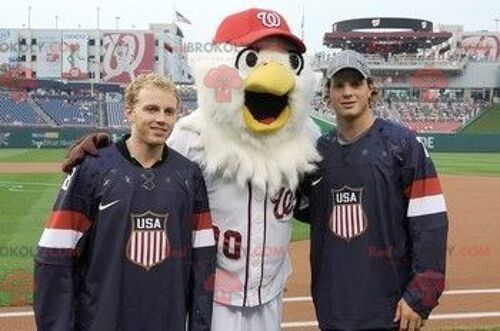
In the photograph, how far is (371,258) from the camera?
11.9 feet

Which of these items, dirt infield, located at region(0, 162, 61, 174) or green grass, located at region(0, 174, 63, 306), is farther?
dirt infield, located at region(0, 162, 61, 174)

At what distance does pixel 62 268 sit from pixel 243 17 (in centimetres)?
171

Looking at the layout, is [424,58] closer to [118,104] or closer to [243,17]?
[118,104]

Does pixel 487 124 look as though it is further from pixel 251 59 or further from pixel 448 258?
pixel 251 59

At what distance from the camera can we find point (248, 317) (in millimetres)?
3830

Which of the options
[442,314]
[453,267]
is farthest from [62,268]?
[453,267]

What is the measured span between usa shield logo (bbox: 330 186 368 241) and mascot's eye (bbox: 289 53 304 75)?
2.38 ft

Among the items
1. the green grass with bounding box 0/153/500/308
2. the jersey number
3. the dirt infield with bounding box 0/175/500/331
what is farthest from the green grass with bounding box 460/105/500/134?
the jersey number

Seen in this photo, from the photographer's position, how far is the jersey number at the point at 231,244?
3760 mm

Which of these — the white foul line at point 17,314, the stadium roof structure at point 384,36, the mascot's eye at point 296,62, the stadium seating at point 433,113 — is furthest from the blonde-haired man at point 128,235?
the stadium roof structure at point 384,36

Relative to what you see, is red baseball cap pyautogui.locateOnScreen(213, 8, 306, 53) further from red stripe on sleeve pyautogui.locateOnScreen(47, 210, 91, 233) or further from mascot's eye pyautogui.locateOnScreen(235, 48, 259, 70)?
red stripe on sleeve pyautogui.locateOnScreen(47, 210, 91, 233)

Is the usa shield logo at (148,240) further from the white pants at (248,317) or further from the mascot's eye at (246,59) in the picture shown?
the mascot's eye at (246,59)

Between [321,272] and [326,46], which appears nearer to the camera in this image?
[321,272]

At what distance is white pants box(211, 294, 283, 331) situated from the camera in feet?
12.3
